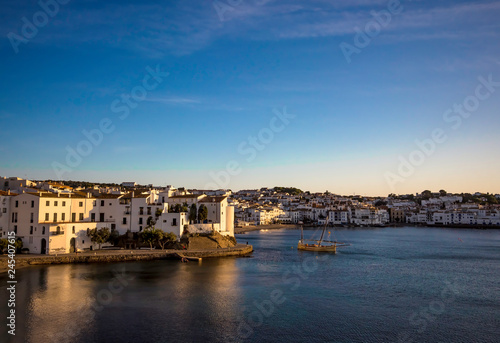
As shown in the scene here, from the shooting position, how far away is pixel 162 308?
22547 mm

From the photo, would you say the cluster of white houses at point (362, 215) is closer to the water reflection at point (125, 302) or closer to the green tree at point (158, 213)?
the green tree at point (158, 213)

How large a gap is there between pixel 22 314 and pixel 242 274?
1710 centimetres

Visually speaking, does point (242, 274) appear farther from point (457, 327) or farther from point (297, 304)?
point (457, 327)

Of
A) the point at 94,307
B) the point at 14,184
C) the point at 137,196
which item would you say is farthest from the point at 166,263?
the point at 14,184

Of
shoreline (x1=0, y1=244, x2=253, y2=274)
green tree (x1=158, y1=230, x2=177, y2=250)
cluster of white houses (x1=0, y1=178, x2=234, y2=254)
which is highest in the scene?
cluster of white houses (x1=0, y1=178, x2=234, y2=254)

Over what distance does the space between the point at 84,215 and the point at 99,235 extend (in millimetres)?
3718

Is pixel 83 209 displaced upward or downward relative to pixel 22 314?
upward

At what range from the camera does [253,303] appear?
24.3 m

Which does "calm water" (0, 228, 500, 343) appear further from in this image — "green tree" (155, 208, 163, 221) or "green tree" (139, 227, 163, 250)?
"green tree" (155, 208, 163, 221)

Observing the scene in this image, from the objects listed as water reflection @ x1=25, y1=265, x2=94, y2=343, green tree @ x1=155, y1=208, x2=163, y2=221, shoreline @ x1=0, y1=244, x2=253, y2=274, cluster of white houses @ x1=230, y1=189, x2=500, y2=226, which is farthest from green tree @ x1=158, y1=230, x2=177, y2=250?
cluster of white houses @ x1=230, y1=189, x2=500, y2=226

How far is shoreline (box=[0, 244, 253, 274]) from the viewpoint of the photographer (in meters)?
34.2

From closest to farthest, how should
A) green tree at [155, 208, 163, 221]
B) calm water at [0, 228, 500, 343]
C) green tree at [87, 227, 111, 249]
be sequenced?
calm water at [0, 228, 500, 343] → green tree at [87, 227, 111, 249] → green tree at [155, 208, 163, 221]

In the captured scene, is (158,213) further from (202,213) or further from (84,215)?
(84,215)

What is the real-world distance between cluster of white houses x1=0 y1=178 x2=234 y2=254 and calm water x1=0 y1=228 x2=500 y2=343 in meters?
4.99
